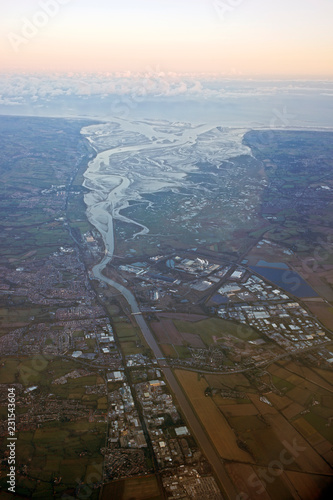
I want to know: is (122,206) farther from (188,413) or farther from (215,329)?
(188,413)

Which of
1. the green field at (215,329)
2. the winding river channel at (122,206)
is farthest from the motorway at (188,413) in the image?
the green field at (215,329)

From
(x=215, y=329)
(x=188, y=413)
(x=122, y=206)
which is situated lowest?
(x=122, y=206)

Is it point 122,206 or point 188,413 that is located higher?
point 188,413

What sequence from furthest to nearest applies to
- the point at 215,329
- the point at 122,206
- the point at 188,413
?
the point at 122,206 < the point at 215,329 < the point at 188,413

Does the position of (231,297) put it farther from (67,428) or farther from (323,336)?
(67,428)

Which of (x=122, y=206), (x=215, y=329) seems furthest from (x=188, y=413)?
(x=122, y=206)

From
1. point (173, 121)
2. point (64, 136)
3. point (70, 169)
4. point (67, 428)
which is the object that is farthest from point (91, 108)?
point (67, 428)

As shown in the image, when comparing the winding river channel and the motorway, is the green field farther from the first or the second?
the winding river channel

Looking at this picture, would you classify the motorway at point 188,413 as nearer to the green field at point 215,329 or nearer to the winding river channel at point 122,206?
the winding river channel at point 122,206
